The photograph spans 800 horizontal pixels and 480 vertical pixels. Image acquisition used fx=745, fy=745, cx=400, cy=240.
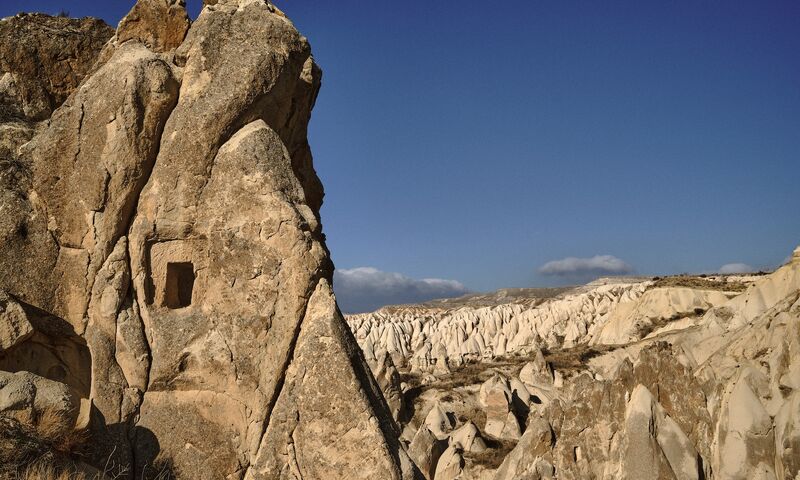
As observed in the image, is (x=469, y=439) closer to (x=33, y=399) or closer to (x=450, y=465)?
(x=450, y=465)

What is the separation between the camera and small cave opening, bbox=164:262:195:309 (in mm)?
7734

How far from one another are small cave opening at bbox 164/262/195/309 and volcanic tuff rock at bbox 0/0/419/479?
0.02m

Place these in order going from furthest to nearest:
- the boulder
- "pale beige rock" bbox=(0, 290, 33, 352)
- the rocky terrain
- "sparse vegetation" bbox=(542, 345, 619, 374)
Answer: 1. "sparse vegetation" bbox=(542, 345, 619, 374)
2. the boulder
3. the rocky terrain
4. "pale beige rock" bbox=(0, 290, 33, 352)

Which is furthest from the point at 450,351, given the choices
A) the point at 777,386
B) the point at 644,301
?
the point at 777,386

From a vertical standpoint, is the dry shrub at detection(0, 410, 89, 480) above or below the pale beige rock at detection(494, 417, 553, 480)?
above

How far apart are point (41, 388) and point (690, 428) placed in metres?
10.3

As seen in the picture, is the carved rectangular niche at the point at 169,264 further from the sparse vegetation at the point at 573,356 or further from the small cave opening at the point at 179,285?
the sparse vegetation at the point at 573,356

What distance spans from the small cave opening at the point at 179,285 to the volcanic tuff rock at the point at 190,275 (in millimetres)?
21

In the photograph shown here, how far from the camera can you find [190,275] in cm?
795

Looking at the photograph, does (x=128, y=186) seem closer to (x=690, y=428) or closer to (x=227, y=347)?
(x=227, y=347)

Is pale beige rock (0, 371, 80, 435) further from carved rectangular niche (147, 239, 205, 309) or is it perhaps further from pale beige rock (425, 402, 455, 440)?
pale beige rock (425, 402, 455, 440)

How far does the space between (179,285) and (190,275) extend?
0.15 m

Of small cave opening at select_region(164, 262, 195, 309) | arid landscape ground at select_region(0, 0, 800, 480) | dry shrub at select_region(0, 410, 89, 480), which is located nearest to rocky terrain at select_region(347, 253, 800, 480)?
arid landscape ground at select_region(0, 0, 800, 480)

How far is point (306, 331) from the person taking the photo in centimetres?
714
